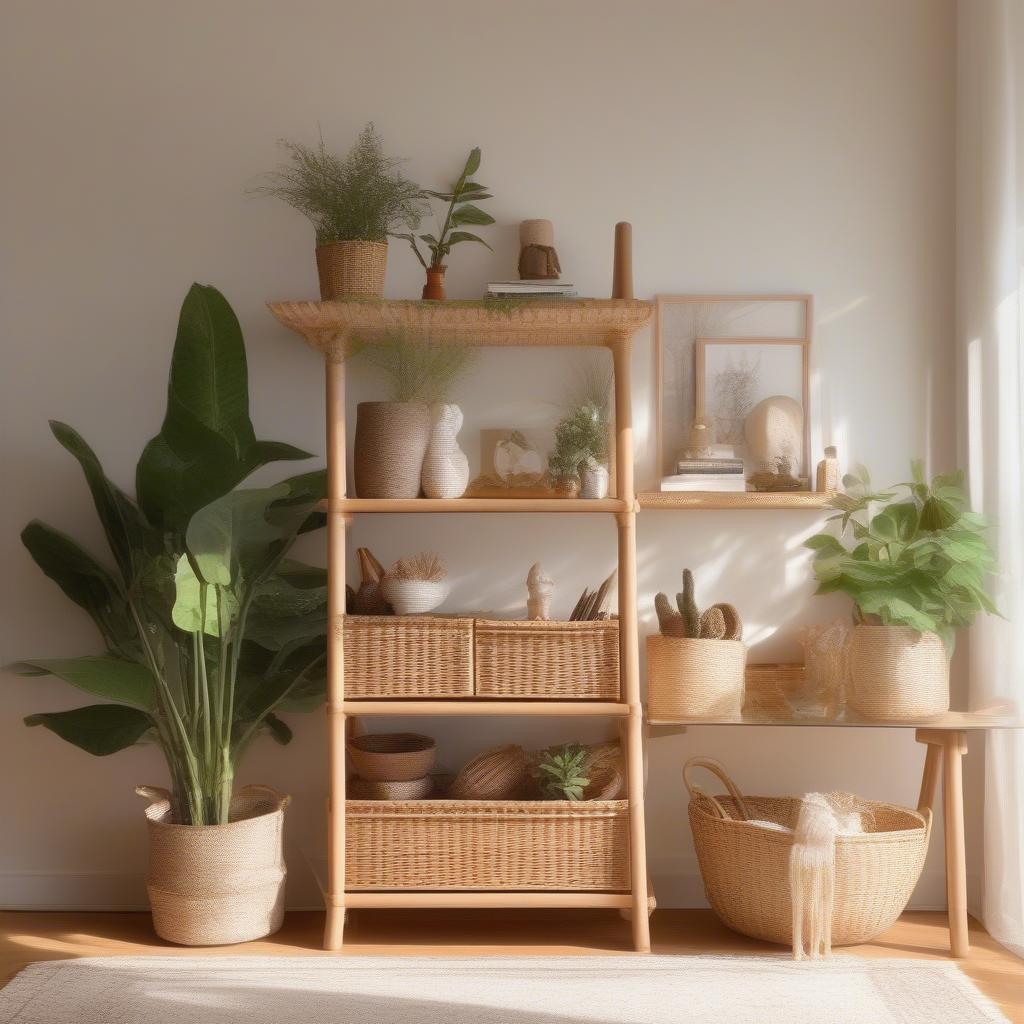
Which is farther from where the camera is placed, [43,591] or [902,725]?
[43,591]

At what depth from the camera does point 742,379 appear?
317cm

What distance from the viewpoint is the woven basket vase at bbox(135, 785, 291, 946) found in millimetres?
2787

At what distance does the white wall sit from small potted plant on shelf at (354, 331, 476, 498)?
26 centimetres

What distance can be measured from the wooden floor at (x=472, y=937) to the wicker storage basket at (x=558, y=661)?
64cm

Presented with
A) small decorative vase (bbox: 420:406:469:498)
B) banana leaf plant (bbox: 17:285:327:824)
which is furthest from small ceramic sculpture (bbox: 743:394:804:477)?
banana leaf plant (bbox: 17:285:327:824)

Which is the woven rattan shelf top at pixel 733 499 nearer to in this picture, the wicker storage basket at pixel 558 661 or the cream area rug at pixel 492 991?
the wicker storage basket at pixel 558 661

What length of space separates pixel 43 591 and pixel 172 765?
0.68 metres

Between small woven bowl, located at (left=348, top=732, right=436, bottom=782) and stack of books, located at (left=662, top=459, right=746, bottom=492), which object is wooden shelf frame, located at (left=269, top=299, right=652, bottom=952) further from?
stack of books, located at (left=662, top=459, right=746, bottom=492)

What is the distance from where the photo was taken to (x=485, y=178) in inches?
126

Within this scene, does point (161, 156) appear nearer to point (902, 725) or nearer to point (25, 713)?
point (25, 713)

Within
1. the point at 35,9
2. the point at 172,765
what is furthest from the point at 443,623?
the point at 35,9

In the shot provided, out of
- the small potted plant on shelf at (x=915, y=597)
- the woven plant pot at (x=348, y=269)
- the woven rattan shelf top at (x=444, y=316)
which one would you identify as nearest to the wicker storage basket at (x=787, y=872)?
the small potted plant on shelf at (x=915, y=597)

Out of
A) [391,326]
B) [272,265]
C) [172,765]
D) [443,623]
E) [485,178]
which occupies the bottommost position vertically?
[172,765]

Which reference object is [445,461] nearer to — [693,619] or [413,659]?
[413,659]
